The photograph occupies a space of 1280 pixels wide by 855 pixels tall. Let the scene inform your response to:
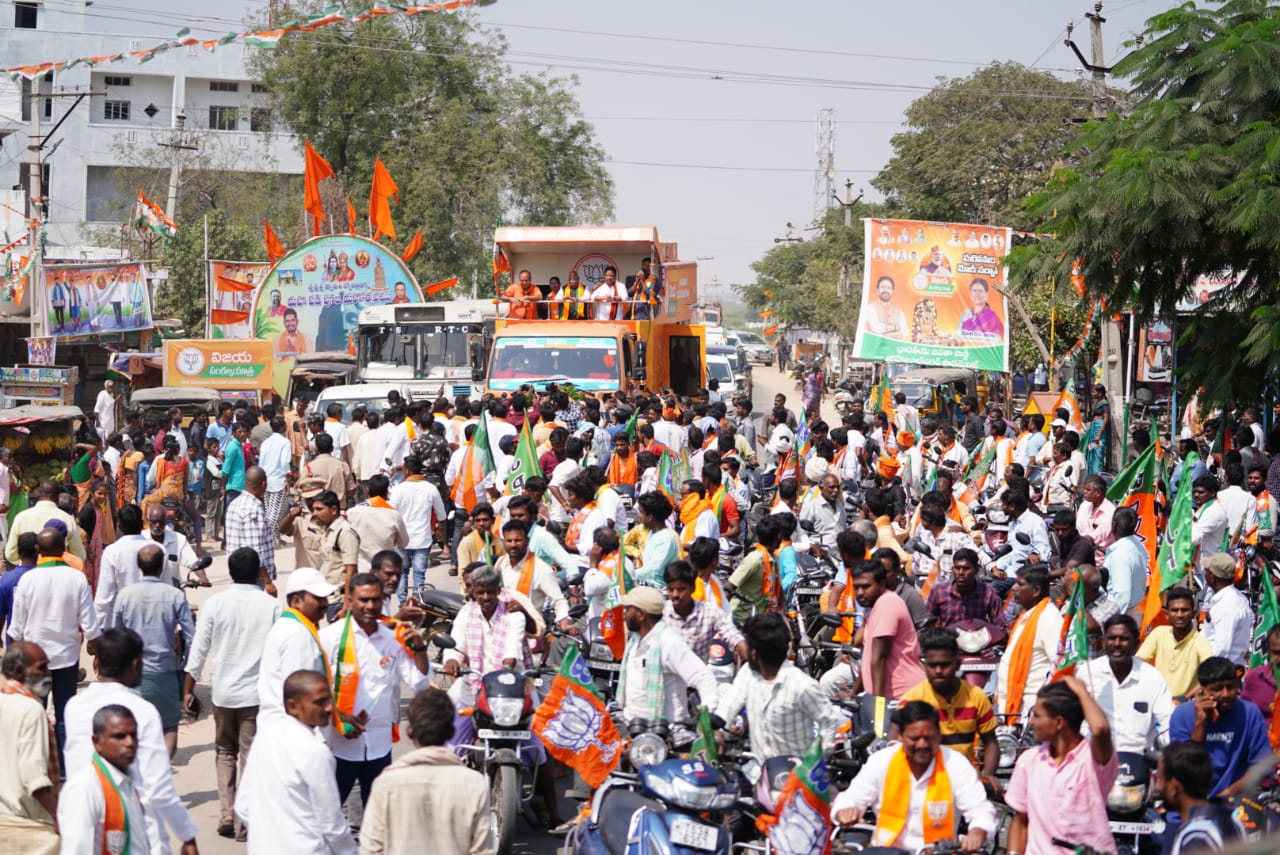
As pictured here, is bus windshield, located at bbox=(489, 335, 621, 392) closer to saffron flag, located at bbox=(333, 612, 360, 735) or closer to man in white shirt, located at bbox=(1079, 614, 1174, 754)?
saffron flag, located at bbox=(333, 612, 360, 735)

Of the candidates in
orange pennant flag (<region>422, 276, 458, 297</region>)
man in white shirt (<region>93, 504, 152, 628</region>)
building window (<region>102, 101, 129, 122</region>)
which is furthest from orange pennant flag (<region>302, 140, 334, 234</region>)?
building window (<region>102, 101, 129, 122</region>)

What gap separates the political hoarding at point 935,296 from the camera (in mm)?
24219

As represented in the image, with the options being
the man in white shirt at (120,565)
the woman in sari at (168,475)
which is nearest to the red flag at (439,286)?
the woman in sari at (168,475)

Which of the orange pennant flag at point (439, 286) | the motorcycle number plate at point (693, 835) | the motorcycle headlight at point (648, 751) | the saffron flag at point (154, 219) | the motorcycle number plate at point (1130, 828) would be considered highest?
the saffron flag at point (154, 219)

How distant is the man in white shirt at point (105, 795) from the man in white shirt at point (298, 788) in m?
0.41

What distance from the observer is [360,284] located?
30.8 m

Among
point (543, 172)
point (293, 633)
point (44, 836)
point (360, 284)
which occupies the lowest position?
point (44, 836)

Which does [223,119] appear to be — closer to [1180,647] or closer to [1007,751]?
[1180,647]

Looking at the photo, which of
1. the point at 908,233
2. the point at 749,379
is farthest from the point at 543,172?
the point at 908,233

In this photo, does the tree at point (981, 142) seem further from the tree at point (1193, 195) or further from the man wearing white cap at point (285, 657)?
the man wearing white cap at point (285, 657)

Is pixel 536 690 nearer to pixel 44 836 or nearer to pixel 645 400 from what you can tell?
pixel 44 836

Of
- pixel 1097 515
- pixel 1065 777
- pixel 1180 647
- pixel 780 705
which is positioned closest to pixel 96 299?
pixel 1097 515

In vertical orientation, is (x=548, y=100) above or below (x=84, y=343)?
above

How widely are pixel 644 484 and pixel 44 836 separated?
876 cm
